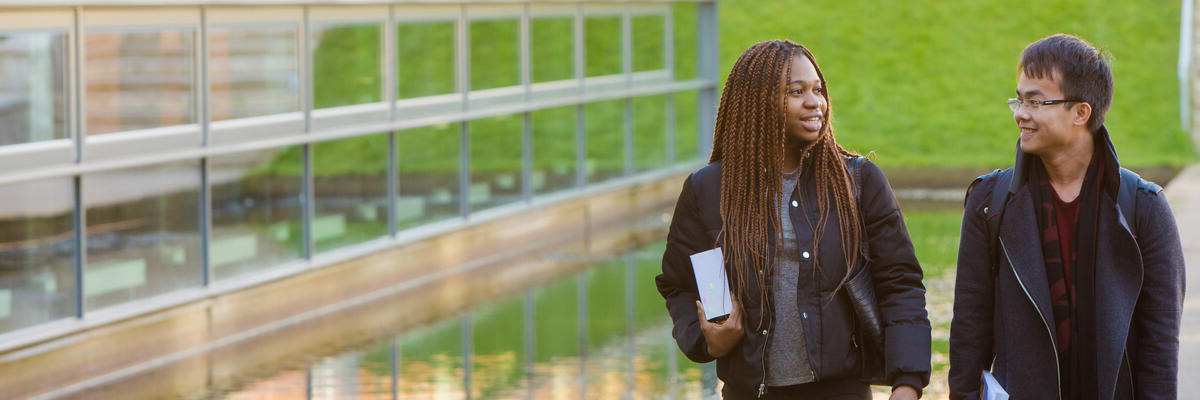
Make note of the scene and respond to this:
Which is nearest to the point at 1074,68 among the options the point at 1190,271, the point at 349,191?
the point at 1190,271

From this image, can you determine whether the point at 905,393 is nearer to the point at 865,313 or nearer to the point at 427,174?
the point at 865,313

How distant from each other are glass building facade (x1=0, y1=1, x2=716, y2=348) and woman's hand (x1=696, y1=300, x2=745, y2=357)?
589 centimetres

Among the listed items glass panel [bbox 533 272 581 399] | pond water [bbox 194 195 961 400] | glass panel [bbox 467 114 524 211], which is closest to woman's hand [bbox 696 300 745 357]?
pond water [bbox 194 195 961 400]

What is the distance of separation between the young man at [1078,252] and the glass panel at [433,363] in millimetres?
5119

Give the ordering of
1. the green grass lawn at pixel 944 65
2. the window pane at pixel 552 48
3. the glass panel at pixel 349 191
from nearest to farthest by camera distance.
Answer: the glass panel at pixel 349 191 < the window pane at pixel 552 48 < the green grass lawn at pixel 944 65

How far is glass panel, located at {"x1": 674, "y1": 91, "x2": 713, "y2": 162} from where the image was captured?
70.4ft

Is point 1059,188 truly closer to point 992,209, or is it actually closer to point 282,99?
point 992,209

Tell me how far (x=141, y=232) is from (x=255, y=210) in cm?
135

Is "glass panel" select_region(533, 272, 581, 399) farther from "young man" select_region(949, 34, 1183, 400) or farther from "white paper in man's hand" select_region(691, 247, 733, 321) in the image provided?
"young man" select_region(949, 34, 1183, 400)

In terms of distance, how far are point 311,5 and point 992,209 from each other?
916cm

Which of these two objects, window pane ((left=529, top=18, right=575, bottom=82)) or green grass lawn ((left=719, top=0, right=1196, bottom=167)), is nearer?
window pane ((left=529, top=18, right=575, bottom=82))

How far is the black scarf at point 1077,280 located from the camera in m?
3.66

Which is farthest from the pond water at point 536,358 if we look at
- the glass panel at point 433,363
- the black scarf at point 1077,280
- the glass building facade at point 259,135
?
the black scarf at point 1077,280

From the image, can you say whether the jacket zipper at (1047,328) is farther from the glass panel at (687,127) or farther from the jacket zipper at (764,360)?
the glass panel at (687,127)
